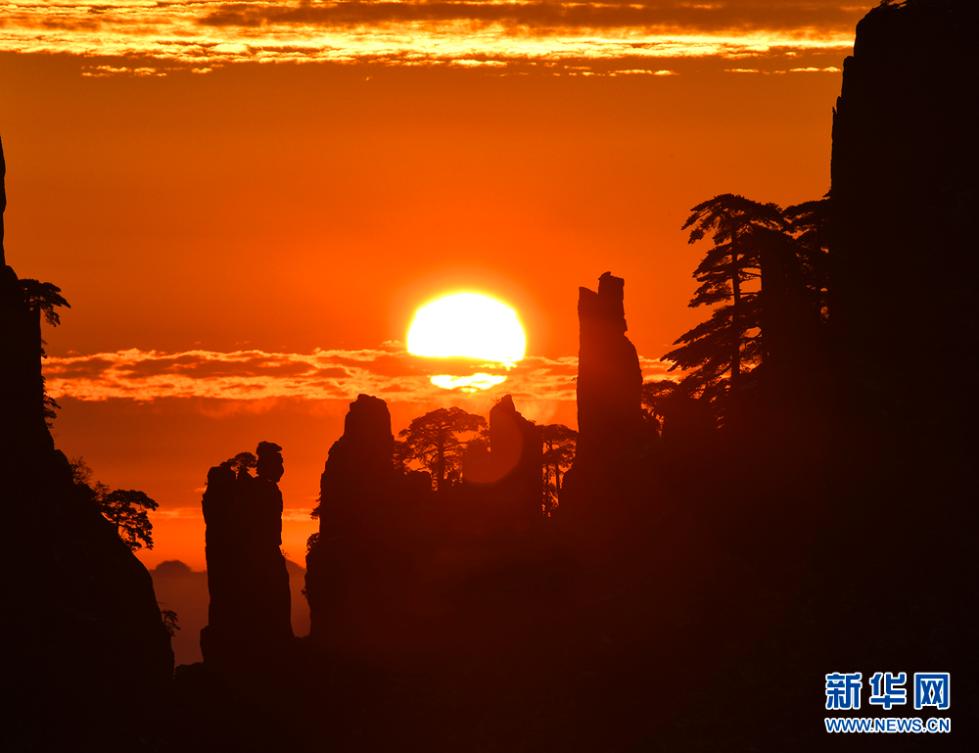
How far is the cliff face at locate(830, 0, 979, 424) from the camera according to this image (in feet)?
292

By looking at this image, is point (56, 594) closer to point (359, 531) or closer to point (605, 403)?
point (359, 531)

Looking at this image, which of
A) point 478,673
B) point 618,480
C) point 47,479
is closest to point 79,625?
point 47,479

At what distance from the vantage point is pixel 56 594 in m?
82.1

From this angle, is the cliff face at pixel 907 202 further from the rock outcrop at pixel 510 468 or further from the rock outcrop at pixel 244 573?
the rock outcrop at pixel 244 573

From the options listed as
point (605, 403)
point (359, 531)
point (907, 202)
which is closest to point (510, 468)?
point (605, 403)

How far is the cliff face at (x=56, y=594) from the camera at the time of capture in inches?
3140

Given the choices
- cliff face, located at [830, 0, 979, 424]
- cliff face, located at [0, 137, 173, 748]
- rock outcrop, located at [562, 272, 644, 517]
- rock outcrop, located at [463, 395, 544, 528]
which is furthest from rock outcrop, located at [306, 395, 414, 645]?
cliff face, located at [830, 0, 979, 424]

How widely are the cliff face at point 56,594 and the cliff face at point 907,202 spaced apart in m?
31.7

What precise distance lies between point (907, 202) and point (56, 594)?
39367 millimetres

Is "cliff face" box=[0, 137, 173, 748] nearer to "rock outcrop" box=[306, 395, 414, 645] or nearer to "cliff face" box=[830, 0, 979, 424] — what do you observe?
"rock outcrop" box=[306, 395, 414, 645]

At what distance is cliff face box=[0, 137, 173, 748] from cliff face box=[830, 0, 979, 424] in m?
31.7

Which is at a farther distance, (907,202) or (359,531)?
(359,531)

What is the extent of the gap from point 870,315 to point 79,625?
3557cm

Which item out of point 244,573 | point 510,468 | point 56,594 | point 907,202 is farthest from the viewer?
point 510,468
